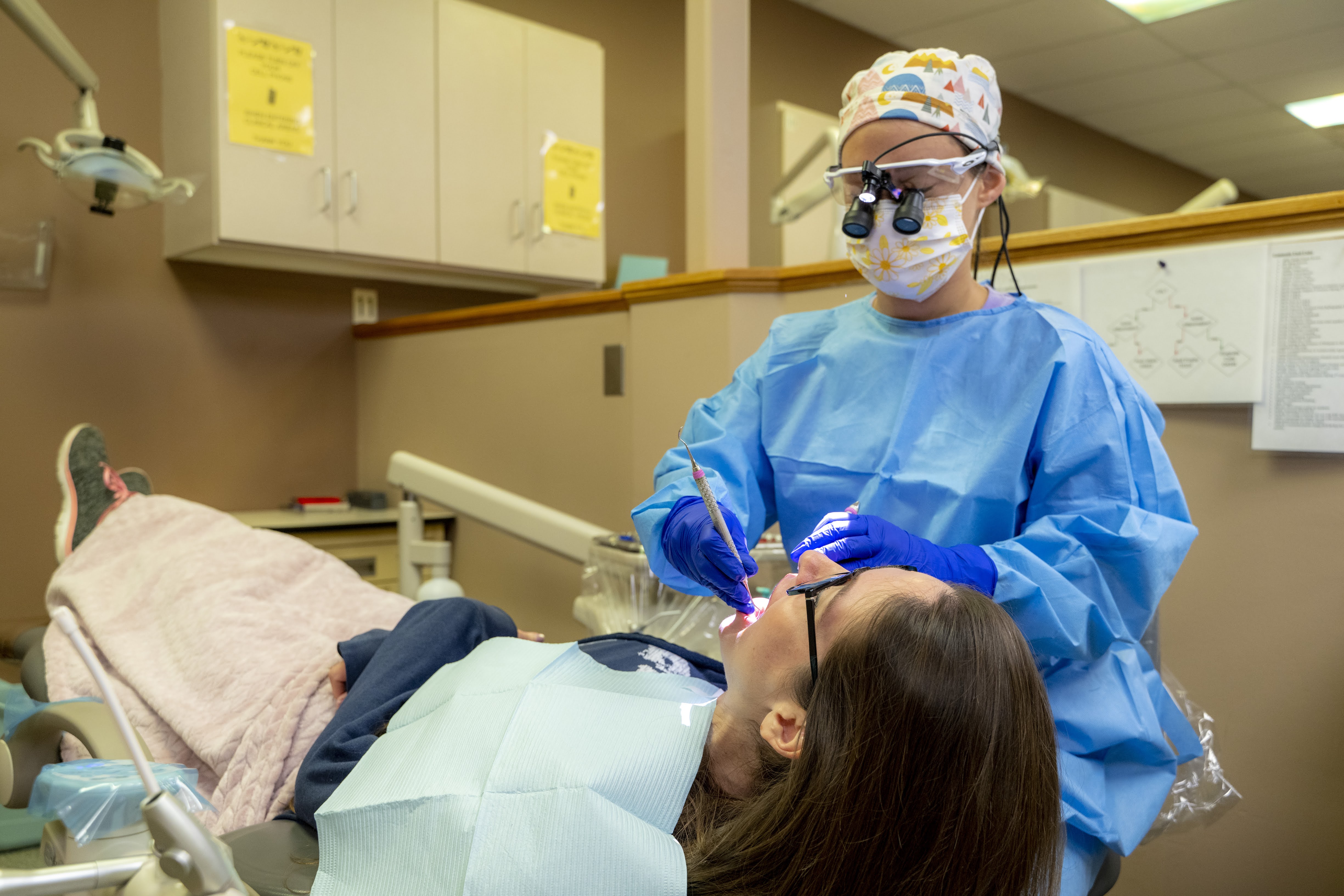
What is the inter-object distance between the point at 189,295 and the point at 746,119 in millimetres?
1873

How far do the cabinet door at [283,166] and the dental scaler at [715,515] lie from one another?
1.93 metres

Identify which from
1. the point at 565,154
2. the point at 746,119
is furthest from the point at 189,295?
the point at 746,119

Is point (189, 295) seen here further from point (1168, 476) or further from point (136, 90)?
point (1168, 476)

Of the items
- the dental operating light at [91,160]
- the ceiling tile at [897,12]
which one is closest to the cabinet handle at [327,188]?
the dental operating light at [91,160]

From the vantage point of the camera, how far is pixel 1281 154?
6031mm

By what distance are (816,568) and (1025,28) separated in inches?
167

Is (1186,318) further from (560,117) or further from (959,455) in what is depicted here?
(560,117)

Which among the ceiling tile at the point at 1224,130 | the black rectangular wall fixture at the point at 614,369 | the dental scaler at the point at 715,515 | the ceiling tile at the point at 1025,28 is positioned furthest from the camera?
the ceiling tile at the point at 1224,130

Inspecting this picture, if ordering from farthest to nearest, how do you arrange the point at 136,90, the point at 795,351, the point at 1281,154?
1. the point at 1281,154
2. the point at 136,90
3. the point at 795,351

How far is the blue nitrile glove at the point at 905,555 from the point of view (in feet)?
2.97

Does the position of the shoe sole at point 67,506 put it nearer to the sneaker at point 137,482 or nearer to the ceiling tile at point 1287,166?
the sneaker at point 137,482

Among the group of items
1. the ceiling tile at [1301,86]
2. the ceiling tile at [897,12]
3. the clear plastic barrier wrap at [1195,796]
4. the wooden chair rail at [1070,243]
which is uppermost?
the ceiling tile at [897,12]

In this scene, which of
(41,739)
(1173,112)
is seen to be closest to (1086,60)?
(1173,112)

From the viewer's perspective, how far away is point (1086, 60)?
4625 millimetres
